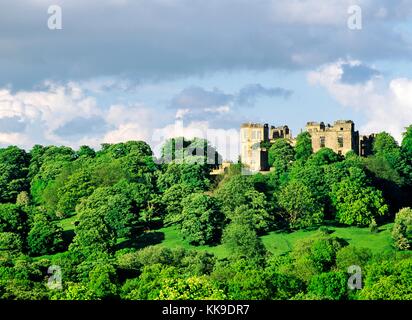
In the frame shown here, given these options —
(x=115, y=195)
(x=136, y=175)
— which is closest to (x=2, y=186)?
(x=136, y=175)

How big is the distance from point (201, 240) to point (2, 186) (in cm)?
4161

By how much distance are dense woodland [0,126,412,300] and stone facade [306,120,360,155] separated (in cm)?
134

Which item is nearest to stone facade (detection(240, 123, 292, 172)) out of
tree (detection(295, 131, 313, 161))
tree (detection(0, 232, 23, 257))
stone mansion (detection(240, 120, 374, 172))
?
stone mansion (detection(240, 120, 374, 172))

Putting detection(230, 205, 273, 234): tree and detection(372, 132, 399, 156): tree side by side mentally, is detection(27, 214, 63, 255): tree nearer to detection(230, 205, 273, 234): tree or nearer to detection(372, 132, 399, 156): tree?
detection(230, 205, 273, 234): tree

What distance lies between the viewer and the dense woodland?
191 feet

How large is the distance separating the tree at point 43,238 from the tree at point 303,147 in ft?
101

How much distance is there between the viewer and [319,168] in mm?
92875

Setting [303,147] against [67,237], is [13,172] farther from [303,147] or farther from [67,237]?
[303,147]

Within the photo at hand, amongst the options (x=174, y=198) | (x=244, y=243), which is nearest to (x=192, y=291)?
(x=244, y=243)

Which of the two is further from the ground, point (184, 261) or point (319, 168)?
point (319, 168)

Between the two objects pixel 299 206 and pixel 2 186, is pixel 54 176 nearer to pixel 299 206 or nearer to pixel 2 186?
pixel 2 186

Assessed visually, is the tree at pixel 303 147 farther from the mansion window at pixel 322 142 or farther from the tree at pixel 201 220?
the tree at pixel 201 220

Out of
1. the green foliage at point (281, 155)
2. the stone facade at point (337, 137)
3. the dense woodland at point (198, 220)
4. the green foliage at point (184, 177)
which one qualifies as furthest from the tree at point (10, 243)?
the stone facade at point (337, 137)
